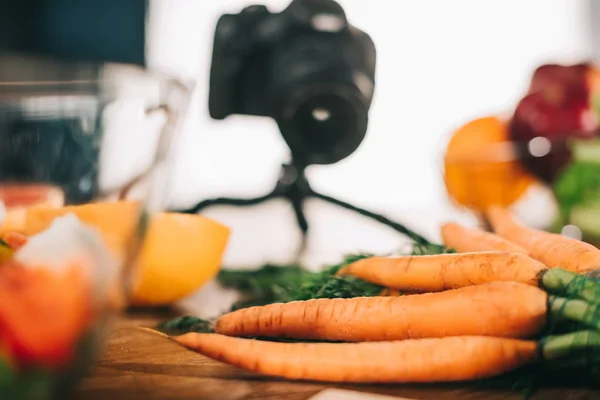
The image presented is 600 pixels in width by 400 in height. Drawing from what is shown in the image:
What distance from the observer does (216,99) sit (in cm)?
86

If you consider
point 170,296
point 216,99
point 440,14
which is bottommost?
point 170,296

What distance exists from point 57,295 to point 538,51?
1.91 meters

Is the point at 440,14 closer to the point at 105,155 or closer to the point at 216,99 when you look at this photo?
the point at 216,99

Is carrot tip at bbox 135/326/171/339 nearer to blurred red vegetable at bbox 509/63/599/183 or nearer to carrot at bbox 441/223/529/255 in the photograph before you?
carrot at bbox 441/223/529/255

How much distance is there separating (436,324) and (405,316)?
22mm

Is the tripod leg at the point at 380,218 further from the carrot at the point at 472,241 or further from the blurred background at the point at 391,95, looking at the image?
the blurred background at the point at 391,95

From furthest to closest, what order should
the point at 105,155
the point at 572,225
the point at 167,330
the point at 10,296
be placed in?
1. the point at 572,225
2. the point at 167,330
3. the point at 105,155
4. the point at 10,296

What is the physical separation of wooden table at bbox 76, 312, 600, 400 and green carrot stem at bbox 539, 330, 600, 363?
0.07 ft

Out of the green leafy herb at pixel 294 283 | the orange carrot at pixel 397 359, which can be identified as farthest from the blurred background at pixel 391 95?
the orange carrot at pixel 397 359

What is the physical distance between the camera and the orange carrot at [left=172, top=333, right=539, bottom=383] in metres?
0.35

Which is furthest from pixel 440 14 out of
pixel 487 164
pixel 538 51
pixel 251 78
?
pixel 251 78

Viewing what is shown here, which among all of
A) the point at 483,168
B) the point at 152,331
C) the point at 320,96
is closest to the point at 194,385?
the point at 152,331

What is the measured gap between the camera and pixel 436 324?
390mm

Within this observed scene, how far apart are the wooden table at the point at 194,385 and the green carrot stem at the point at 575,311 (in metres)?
0.04
